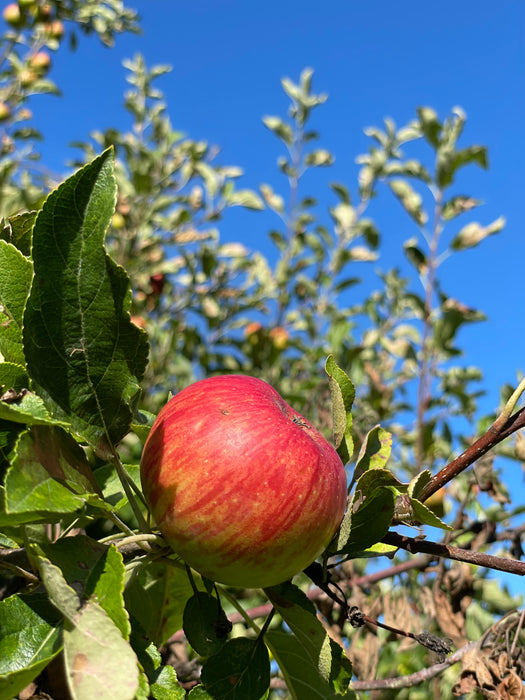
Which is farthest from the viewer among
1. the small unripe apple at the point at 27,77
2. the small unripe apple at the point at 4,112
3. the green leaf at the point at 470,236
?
the small unripe apple at the point at 27,77

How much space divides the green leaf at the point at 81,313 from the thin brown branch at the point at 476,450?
0.44 metres

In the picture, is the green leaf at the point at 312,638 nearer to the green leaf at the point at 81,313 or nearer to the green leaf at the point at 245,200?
the green leaf at the point at 81,313

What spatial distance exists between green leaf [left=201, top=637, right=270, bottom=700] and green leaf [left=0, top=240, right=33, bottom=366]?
1.67 feet

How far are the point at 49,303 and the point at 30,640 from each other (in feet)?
1.28

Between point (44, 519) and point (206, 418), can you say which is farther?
point (206, 418)

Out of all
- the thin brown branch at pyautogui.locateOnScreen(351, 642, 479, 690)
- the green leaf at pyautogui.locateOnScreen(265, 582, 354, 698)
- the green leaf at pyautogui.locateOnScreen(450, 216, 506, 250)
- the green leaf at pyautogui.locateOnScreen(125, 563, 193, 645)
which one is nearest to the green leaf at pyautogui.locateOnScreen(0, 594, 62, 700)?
the green leaf at pyautogui.locateOnScreen(265, 582, 354, 698)

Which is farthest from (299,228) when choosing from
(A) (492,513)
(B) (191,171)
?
(A) (492,513)

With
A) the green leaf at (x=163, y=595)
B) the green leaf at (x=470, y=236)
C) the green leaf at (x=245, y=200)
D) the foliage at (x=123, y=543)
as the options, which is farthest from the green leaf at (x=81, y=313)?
the green leaf at (x=245, y=200)

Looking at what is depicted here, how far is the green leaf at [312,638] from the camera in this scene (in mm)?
908

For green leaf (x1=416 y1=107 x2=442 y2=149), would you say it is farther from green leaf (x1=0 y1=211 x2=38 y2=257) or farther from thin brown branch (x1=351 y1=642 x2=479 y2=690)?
green leaf (x1=0 y1=211 x2=38 y2=257)

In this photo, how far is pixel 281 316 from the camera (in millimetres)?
4953

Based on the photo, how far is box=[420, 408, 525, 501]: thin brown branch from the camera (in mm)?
927

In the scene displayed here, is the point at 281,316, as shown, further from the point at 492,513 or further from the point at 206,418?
the point at 206,418

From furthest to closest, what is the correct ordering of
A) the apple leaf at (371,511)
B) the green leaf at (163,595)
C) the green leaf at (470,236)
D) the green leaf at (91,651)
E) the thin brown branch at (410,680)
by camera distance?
1. the green leaf at (470,236)
2. the thin brown branch at (410,680)
3. the green leaf at (163,595)
4. the apple leaf at (371,511)
5. the green leaf at (91,651)
